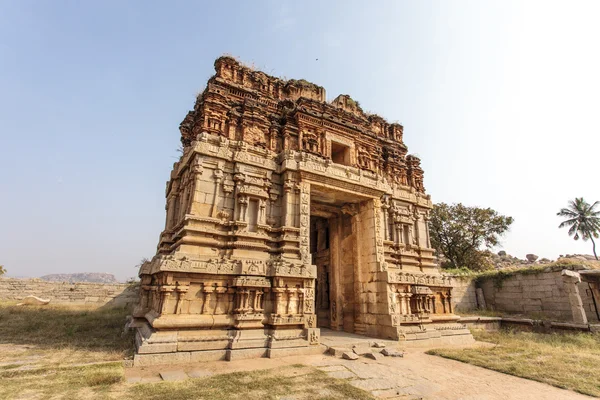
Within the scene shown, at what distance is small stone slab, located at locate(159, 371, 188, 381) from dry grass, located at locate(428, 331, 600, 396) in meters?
7.08

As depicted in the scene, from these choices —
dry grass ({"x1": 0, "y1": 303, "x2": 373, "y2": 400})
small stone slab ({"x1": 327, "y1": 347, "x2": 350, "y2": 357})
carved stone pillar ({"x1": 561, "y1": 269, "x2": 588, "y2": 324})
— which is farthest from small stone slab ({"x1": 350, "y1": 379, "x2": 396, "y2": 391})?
carved stone pillar ({"x1": 561, "y1": 269, "x2": 588, "y2": 324})

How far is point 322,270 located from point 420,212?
17.7ft

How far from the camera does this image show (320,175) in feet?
36.6

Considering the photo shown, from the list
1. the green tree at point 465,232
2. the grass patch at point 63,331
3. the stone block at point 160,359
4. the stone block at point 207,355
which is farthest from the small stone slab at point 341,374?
the green tree at point 465,232

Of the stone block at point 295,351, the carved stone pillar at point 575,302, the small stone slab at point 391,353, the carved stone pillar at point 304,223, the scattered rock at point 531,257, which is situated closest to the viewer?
the stone block at point 295,351

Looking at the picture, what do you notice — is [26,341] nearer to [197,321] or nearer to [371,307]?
[197,321]

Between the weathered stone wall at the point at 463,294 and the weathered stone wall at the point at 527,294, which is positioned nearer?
the weathered stone wall at the point at 527,294

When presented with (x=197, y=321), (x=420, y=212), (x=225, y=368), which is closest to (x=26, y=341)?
(x=197, y=321)

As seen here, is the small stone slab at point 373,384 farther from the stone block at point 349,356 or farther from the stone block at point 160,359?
the stone block at point 160,359

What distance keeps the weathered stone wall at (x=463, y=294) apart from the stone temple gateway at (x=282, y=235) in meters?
10.2

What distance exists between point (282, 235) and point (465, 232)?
32.5 metres

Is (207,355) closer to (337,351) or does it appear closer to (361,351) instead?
(337,351)

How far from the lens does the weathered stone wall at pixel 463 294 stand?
21.7 metres

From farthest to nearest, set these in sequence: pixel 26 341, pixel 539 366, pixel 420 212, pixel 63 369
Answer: pixel 420 212 → pixel 26 341 → pixel 539 366 → pixel 63 369
